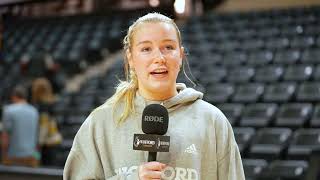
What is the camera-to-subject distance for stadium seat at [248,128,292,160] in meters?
5.02

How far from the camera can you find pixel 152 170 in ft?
5.06

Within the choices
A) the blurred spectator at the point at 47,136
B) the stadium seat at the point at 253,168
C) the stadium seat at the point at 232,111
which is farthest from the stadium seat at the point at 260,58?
the stadium seat at the point at 253,168

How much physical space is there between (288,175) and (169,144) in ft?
9.36

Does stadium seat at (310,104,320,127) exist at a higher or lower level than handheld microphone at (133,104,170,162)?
lower

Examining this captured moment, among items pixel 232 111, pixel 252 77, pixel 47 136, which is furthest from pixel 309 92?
pixel 47 136

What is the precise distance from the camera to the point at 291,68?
6.82 metres

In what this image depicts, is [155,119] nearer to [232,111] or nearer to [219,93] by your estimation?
[232,111]

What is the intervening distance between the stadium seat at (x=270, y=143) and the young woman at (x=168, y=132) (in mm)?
3335

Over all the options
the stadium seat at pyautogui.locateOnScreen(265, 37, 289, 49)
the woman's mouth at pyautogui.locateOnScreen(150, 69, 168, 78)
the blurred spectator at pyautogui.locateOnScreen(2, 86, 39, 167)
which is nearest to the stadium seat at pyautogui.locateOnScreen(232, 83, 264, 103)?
the stadium seat at pyautogui.locateOnScreen(265, 37, 289, 49)

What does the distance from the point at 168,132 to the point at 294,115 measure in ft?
13.8

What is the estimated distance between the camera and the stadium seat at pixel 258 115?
583 centimetres

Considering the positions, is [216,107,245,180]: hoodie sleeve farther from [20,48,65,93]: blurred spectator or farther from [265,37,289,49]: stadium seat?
[20,48,65,93]: blurred spectator

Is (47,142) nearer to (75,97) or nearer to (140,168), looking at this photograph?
(75,97)

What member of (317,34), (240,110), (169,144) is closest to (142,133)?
(169,144)
